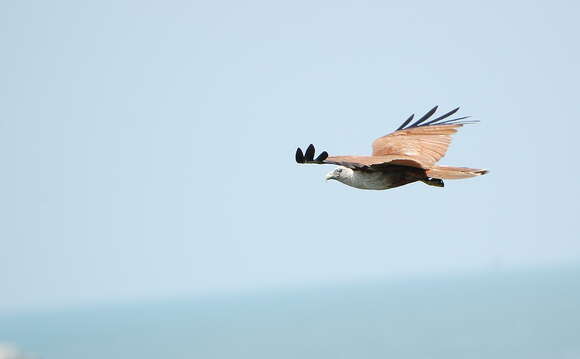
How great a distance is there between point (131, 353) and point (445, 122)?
156034mm

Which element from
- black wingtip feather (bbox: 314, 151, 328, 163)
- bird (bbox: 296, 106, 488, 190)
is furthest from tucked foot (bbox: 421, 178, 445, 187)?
black wingtip feather (bbox: 314, 151, 328, 163)

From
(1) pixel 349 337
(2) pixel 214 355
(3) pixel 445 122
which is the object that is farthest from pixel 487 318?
(3) pixel 445 122

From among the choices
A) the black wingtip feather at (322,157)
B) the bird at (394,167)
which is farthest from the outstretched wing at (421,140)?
the black wingtip feather at (322,157)

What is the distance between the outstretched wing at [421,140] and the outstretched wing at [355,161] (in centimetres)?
108

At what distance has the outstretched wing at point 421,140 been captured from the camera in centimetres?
1692

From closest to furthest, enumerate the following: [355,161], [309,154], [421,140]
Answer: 1. [309,154]
2. [355,161]
3. [421,140]

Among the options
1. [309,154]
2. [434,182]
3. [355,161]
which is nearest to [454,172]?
[434,182]

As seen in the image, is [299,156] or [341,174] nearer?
[299,156]

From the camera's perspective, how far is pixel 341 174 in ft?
51.2

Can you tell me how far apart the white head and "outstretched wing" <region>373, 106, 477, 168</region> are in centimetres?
135

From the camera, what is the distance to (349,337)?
531ft

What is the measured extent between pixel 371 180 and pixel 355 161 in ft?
1.81

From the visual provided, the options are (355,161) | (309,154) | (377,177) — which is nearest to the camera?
(309,154)

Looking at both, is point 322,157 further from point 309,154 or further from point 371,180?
point 371,180
